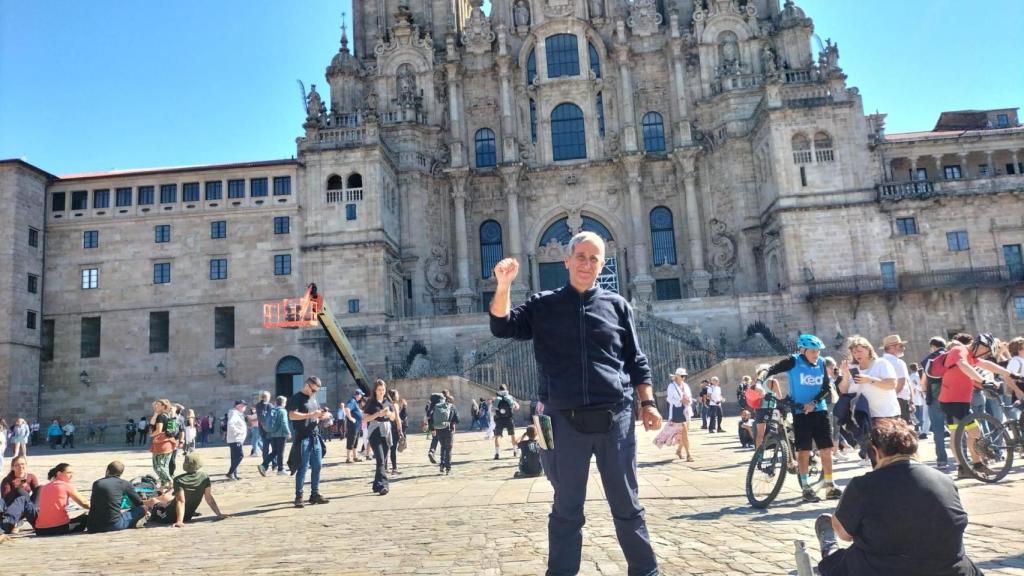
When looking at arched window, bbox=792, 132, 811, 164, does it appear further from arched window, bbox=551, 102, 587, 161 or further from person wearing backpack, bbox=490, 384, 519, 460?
person wearing backpack, bbox=490, 384, 519, 460

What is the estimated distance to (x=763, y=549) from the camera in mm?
6199

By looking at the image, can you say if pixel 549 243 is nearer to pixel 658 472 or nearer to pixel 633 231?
pixel 633 231

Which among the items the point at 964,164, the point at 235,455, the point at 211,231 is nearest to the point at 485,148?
the point at 211,231

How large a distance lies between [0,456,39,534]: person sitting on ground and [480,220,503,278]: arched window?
112 feet

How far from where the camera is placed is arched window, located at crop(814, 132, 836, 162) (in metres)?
37.2

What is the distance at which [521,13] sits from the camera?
4594 cm

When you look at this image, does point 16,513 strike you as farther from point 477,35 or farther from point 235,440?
point 477,35

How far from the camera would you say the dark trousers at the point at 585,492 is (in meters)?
4.38

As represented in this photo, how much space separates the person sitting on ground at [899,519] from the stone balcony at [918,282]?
33.9 m

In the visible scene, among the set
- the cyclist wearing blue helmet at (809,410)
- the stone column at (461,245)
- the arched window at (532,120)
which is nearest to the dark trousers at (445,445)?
the cyclist wearing blue helmet at (809,410)

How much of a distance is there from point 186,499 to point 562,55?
39219 mm

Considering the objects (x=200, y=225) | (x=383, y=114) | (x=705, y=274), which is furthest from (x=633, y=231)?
(x=200, y=225)

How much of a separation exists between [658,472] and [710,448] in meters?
4.50

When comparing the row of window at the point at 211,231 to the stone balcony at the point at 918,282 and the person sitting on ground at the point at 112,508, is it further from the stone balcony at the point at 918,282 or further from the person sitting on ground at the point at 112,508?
the person sitting on ground at the point at 112,508
